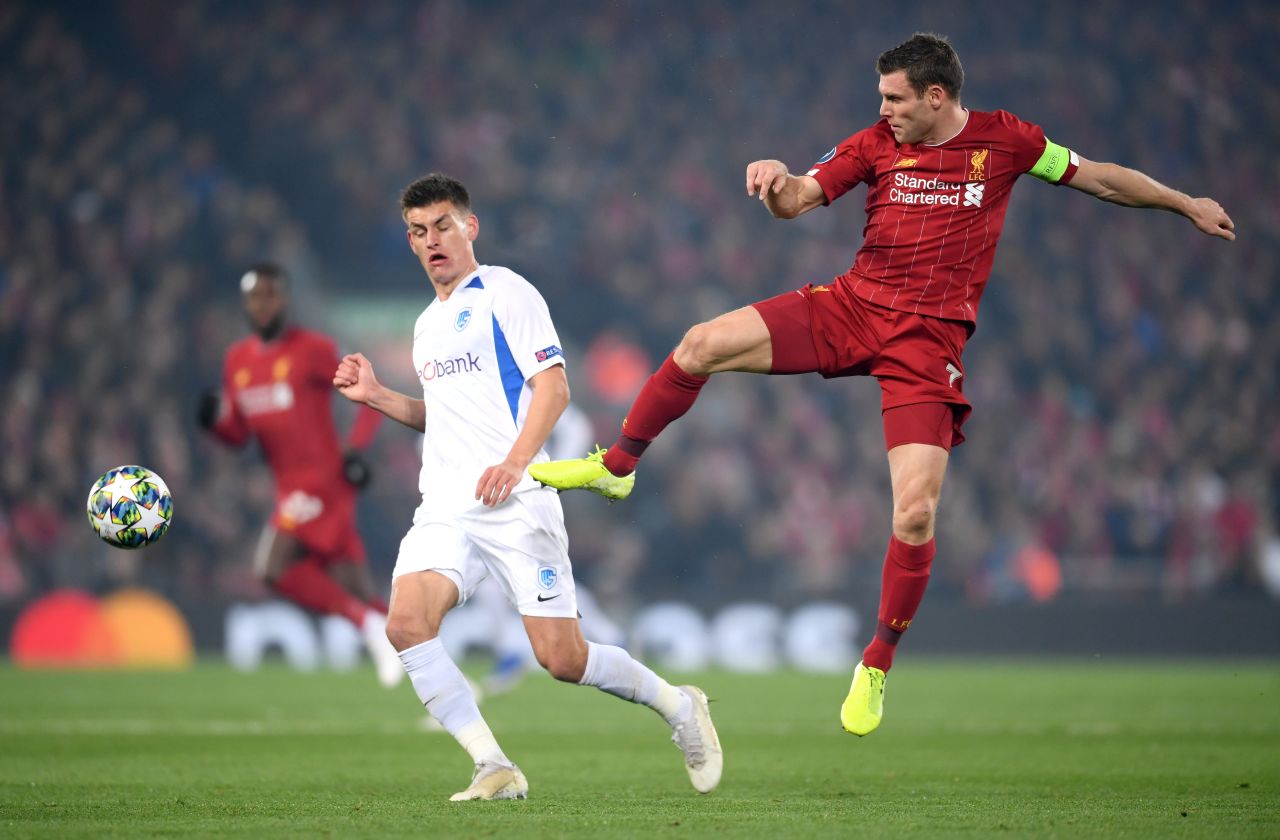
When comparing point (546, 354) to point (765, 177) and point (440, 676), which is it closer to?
point (765, 177)

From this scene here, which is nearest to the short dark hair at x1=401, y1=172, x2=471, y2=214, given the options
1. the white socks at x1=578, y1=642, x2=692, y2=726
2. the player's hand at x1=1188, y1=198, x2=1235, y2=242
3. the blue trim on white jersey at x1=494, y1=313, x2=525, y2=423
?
the blue trim on white jersey at x1=494, y1=313, x2=525, y2=423

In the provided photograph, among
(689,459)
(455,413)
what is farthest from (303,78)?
(455,413)

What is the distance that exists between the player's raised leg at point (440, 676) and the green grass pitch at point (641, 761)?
0.64ft

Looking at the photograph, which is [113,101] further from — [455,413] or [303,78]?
[455,413]

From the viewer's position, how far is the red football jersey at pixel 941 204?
6543 mm

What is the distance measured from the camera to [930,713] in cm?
1153

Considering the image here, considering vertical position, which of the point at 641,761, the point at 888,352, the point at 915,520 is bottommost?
the point at 641,761

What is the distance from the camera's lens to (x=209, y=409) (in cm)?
1052

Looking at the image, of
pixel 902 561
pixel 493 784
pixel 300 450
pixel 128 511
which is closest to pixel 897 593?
pixel 902 561

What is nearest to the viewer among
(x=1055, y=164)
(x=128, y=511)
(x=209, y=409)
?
(x=1055, y=164)

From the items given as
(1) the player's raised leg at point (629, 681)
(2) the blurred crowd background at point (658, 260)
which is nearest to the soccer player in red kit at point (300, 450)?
(1) the player's raised leg at point (629, 681)

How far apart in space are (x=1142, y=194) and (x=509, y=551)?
116 inches

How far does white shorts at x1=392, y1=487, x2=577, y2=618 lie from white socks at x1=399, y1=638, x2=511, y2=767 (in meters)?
0.26

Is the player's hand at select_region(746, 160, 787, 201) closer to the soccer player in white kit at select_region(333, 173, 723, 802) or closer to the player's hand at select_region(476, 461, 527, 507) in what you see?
the soccer player in white kit at select_region(333, 173, 723, 802)
